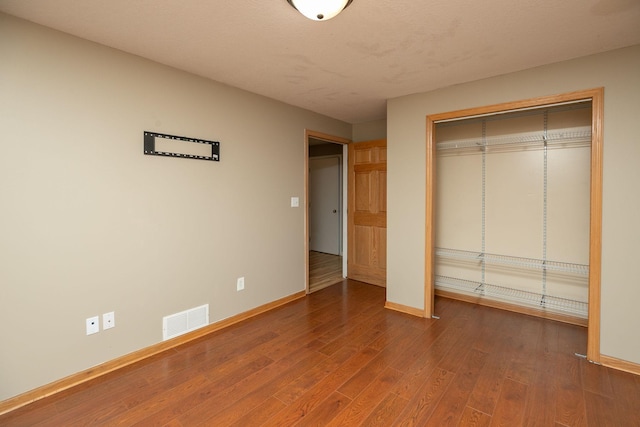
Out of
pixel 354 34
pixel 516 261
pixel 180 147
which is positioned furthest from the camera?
pixel 516 261

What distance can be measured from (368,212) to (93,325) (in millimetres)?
3321

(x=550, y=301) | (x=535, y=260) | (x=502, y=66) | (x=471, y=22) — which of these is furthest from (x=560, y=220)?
(x=471, y=22)

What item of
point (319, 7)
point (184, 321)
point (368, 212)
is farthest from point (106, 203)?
point (368, 212)

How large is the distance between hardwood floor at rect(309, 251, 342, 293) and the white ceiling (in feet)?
9.08

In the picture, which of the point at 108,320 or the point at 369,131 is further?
the point at 369,131

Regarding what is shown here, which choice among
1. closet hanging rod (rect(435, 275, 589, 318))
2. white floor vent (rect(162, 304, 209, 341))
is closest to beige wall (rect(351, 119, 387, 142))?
closet hanging rod (rect(435, 275, 589, 318))

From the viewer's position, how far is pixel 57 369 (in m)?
2.06

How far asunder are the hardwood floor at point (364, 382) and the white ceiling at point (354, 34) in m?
2.37

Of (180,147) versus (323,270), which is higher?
(180,147)

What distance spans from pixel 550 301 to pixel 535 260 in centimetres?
43

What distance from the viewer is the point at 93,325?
7.26 feet

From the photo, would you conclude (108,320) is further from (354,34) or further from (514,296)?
(514,296)

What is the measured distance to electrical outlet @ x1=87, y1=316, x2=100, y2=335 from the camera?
2193 mm

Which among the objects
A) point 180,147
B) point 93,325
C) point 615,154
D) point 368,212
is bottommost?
point 93,325
